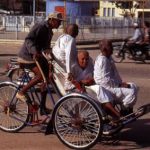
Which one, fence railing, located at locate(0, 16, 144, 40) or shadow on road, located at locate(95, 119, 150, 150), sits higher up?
fence railing, located at locate(0, 16, 144, 40)

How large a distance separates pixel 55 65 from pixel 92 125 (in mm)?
1204

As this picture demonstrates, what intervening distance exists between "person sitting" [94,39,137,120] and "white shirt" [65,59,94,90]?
1.12 ft

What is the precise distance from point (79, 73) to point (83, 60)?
24 cm

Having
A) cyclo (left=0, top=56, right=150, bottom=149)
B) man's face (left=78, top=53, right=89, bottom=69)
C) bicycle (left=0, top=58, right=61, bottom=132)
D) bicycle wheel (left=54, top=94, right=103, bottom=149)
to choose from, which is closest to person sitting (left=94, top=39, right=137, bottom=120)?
cyclo (left=0, top=56, right=150, bottom=149)

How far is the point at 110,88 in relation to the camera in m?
7.74

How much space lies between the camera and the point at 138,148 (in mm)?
7480

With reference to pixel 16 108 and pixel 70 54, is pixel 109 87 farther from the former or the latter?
pixel 16 108

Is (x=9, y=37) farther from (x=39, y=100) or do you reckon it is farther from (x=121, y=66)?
(x=39, y=100)

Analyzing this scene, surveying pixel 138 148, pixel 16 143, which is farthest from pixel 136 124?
pixel 16 143

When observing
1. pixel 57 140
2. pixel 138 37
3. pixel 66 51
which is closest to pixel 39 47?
pixel 66 51

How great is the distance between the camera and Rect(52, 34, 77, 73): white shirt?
789cm

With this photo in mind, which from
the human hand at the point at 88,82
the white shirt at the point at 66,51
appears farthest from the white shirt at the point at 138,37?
the human hand at the point at 88,82

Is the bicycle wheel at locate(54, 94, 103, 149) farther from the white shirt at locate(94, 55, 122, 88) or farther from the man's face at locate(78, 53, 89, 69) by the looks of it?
the man's face at locate(78, 53, 89, 69)

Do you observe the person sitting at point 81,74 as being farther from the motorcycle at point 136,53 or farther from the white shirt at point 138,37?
the white shirt at point 138,37
